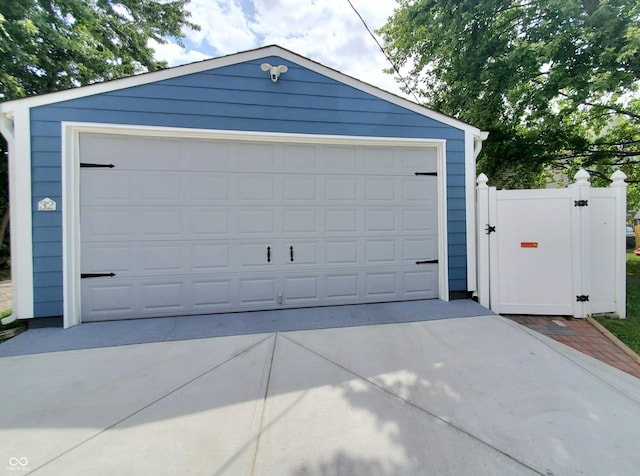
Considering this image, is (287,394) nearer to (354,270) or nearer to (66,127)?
(354,270)

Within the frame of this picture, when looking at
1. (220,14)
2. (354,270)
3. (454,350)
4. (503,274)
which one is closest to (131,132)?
(354,270)

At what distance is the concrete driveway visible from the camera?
159 cm

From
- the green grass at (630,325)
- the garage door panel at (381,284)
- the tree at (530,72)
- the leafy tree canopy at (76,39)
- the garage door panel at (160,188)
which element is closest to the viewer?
the green grass at (630,325)

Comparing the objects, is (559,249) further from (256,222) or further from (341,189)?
(256,222)

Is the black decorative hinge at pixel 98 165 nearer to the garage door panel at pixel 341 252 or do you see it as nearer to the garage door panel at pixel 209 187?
the garage door panel at pixel 209 187

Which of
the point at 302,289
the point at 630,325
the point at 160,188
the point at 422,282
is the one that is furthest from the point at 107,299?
the point at 630,325

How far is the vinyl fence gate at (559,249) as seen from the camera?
3869 mm

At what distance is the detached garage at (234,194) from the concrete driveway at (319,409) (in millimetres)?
884

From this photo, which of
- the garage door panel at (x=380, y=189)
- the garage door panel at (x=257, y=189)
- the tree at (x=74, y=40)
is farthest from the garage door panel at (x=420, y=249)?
the tree at (x=74, y=40)

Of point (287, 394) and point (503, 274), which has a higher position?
point (503, 274)

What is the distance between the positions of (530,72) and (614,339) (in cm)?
450

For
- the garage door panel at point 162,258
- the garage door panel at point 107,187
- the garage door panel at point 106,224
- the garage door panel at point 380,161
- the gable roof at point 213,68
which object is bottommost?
the garage door panel at point 162,258

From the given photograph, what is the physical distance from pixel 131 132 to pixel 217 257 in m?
1.87

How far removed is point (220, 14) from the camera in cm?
596
